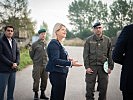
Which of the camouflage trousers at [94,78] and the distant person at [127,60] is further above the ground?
the distant person at [127,60]

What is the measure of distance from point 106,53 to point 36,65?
2278 millimetres

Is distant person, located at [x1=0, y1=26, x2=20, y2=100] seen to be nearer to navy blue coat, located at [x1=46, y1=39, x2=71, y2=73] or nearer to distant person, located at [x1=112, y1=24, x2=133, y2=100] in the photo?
navy blue coat, located at [x1=46, y1=39, x2=71, y2=73]

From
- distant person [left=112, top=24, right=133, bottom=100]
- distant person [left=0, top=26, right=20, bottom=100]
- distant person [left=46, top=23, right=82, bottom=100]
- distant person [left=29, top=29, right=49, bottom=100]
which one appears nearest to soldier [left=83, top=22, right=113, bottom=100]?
distant person [left=46, top=23, right=82, bottom=100]

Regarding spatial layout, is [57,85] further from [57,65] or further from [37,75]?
[37,75]

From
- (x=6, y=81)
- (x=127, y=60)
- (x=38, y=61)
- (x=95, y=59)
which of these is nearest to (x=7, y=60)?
(x=6, y=81)

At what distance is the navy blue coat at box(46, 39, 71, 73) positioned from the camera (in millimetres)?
4574

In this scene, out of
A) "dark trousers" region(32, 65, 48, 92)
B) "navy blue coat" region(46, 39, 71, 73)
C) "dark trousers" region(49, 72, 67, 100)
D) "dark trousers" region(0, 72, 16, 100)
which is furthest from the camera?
"dark trousers" region(32, 65, 48, 92)

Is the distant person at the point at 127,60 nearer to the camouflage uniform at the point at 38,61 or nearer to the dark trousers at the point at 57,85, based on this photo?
the dark trousers at the point at 57,85

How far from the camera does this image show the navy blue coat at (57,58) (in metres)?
4.57

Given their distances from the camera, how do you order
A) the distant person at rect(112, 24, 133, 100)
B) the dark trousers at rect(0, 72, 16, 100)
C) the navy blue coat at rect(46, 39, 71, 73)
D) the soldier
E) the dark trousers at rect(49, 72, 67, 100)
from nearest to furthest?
1. the distant person at rect(112, 24, 133, 100)
2. the navy blue coat at rect(46, 39, 71, 73)
3. the dark trousers at rect(49, 72, 67, 100)
4. the dark trousers at rect(0, 72, 16, 100)
5. the soldier

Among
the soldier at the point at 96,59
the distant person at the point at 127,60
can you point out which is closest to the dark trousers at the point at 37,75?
the soldier at the point at 96,59

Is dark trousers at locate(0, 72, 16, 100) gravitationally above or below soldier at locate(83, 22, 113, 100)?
below

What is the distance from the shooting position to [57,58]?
181 inches

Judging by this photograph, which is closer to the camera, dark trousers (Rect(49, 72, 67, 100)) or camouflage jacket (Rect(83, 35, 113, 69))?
dark trousers (Rect(49, 72, 67, 100))
